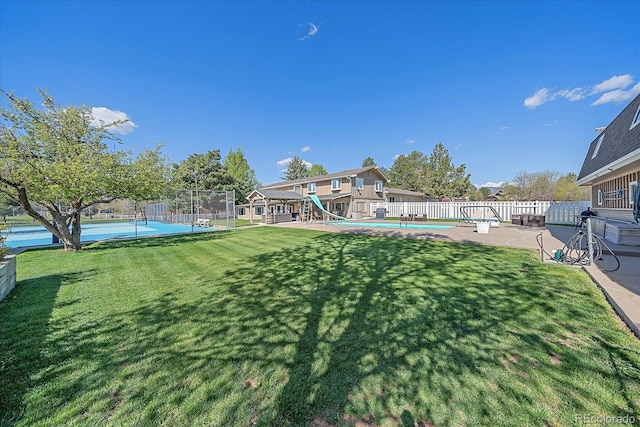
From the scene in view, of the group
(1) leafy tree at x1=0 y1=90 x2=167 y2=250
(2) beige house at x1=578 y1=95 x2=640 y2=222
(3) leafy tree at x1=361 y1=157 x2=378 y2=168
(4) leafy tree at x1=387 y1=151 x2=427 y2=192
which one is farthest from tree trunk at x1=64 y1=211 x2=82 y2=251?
(3) leafy tree at x1=361 y1=157 x2=378 y2=168

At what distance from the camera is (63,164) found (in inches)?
307

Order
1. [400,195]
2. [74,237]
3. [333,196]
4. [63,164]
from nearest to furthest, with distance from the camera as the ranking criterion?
1. [63,164]
2. [74,237]
3. [333,196]
4. [400,195]

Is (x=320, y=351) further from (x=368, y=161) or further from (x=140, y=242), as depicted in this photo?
(x=368, y=161)

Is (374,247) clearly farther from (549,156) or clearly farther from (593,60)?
(549,156)

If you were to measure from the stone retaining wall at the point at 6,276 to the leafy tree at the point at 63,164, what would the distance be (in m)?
3.67

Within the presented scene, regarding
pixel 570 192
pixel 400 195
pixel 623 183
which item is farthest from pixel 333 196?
pixel 570 192

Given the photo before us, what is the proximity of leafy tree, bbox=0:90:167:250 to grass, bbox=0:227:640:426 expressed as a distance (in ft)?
A: 13.9

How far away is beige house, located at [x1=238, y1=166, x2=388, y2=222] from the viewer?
80.2ft

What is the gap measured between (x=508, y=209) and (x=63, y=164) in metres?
26.5

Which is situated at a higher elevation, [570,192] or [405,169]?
[405,169]

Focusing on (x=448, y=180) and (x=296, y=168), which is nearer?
(x=448, y=180)

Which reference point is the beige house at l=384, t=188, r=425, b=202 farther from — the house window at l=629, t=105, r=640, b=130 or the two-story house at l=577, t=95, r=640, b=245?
the house window at l=629, t=105, r=640, b=130

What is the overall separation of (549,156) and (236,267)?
37.9 m

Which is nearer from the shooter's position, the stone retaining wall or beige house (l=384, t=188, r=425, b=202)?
the stone retaining wall
